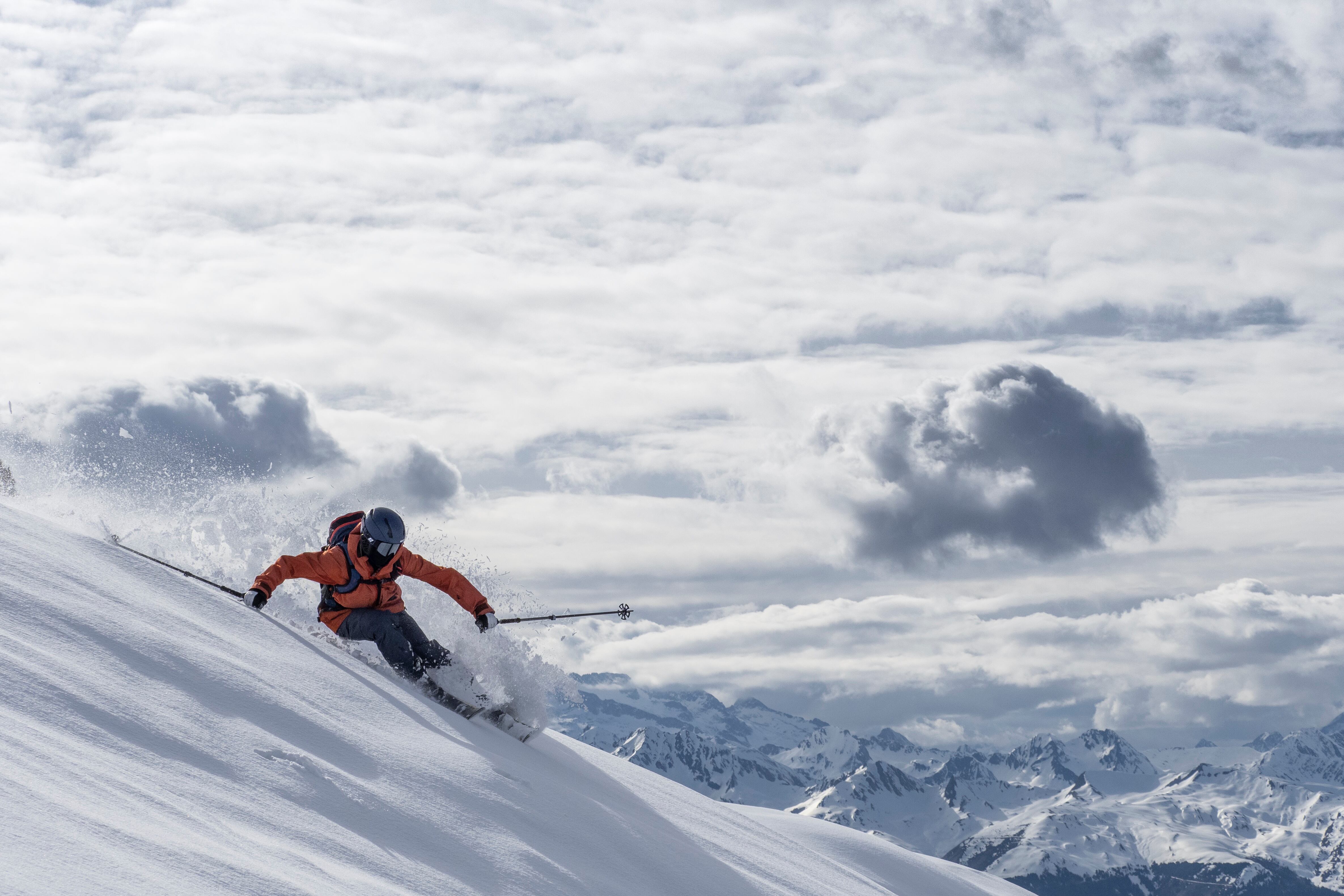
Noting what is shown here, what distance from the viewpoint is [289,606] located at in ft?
46.1

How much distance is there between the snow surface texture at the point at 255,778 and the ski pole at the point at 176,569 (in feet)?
0.45

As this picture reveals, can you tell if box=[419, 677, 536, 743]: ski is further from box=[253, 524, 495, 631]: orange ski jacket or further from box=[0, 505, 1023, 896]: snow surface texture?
box=[253, 524, 495, 631]: orange ski jacket

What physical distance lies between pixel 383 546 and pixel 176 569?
85.7 inches

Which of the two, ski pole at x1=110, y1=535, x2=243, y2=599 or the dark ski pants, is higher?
ski pole at x1=110, y1=535, x2=243, y2=599

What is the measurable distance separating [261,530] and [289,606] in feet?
6.91

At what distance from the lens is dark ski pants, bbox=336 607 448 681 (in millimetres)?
13422

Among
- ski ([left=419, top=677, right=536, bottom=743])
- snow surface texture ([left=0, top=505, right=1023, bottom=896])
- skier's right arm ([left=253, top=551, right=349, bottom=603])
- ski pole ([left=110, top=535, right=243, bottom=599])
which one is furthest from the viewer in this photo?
skier's right arm ([left=253, top=551, right=349, bottom=603])

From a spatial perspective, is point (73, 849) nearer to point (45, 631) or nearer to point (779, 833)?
point (45, 631)

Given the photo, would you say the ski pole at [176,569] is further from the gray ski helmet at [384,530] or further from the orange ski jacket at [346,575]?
the gray ski helmet at [384,530]

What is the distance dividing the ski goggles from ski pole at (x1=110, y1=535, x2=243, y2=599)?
1.48m

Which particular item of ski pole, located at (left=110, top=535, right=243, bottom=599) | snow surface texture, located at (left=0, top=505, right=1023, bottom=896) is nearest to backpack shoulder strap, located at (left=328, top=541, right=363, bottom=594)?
snow surface texture, located at (left=0, top=505, right=1023, bottom=896)

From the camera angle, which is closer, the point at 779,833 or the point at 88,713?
the point at 88,713

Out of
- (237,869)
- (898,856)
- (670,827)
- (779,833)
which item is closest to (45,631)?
(237,869)

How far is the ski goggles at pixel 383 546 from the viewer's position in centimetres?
1357
